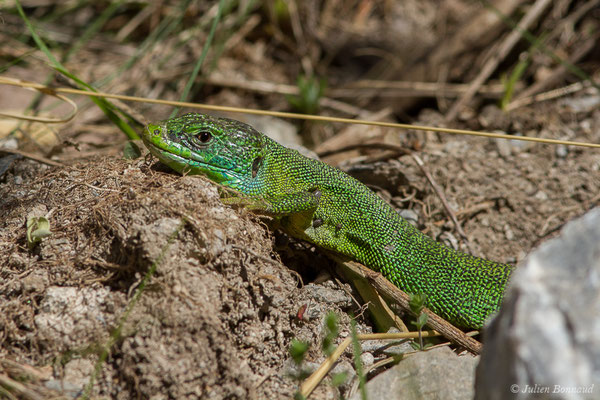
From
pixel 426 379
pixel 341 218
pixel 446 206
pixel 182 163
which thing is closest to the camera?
pixel 426 379

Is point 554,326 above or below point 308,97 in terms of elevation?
above

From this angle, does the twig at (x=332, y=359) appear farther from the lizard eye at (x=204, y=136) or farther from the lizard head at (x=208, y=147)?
the lizard eye at (x=204, y=136)

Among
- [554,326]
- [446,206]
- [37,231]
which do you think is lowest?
[37,231]

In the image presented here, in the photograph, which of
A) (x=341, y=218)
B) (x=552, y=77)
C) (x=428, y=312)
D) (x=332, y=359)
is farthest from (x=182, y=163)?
(x=552, y=77)

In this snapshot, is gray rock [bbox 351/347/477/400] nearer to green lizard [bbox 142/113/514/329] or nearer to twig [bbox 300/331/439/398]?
twig [bbox 300/331/439/398]

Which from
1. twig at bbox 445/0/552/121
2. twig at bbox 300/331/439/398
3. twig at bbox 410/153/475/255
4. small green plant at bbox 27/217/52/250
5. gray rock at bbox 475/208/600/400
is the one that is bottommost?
small green plant at bbox 27/217/52/250

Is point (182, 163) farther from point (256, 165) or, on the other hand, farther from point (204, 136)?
point (256, 165)

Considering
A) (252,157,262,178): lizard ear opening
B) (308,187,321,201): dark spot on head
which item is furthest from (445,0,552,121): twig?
(252,157,262,178): lizard ear opening
